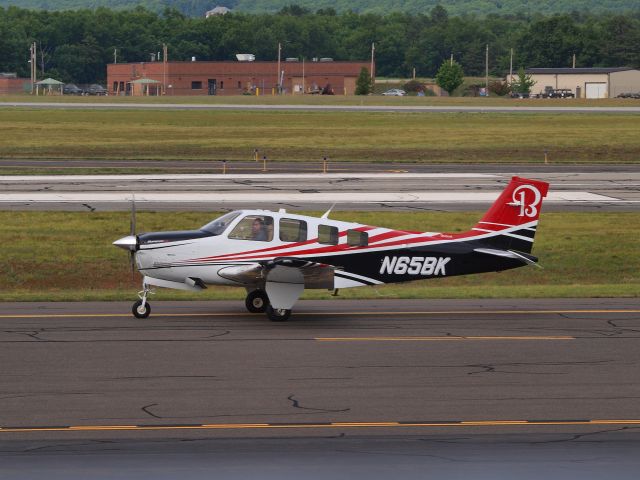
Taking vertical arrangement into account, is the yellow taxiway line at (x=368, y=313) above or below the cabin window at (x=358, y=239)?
below

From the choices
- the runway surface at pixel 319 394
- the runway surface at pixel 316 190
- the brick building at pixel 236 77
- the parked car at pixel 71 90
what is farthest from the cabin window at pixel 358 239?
the parked car at pixel 71 90

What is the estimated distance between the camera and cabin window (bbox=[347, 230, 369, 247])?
23.0 m

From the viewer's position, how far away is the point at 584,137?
238 ft

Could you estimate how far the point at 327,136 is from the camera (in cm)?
7381

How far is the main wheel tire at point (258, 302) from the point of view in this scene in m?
23.6

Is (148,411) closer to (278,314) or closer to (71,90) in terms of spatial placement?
(278,314)

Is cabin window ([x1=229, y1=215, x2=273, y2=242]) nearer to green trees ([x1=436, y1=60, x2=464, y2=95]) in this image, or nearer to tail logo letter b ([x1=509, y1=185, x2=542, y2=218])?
tail logo letter b ([x1=509, y1=185, x2=542, y2=218])

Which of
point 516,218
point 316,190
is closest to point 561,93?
point 316,190

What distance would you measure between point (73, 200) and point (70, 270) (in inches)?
406

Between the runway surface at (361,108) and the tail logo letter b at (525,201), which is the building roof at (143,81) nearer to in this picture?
the runway surface at (361,108)

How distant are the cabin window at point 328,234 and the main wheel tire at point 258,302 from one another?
183 centimetres

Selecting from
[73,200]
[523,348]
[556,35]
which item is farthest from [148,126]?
[556,35]

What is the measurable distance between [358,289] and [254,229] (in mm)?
6404

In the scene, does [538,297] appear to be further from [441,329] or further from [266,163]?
[266,163]
